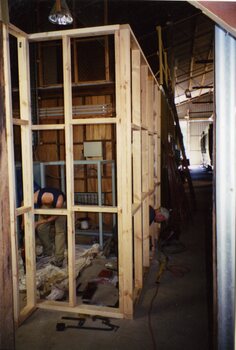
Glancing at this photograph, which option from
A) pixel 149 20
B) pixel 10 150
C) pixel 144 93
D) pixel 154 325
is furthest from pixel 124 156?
pixel 149 20

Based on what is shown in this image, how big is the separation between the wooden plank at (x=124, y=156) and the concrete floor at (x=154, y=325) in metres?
0.30

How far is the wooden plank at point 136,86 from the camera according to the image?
11.3 feet

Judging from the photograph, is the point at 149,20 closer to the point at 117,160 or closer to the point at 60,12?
the point at 60,12

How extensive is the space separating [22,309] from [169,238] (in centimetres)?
310

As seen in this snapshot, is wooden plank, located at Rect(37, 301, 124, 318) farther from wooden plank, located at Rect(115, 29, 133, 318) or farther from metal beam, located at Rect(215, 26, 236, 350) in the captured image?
metal beam, located at Rect(215, 26, 236, 350)

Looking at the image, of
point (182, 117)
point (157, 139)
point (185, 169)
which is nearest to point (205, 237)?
point (157, 139)

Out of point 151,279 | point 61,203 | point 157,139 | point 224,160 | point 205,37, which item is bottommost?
point 151,279

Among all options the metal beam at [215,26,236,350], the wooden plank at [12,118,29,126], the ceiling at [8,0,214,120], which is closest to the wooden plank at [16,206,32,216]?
the wooden plank at [12,118,29,126]

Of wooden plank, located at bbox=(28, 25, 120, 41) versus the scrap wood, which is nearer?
wooden plank, located at bbox=(28, 25, 120, 41)

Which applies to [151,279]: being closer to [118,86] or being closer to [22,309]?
[22,309]

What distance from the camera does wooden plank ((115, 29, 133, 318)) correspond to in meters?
→ 2.94

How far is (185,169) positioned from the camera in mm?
8742

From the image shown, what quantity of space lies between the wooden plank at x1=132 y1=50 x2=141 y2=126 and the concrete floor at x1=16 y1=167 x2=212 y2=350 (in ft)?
7.06

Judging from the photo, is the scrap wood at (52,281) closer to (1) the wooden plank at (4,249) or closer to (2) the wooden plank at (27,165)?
(2) the wooden plank at (27,165)
